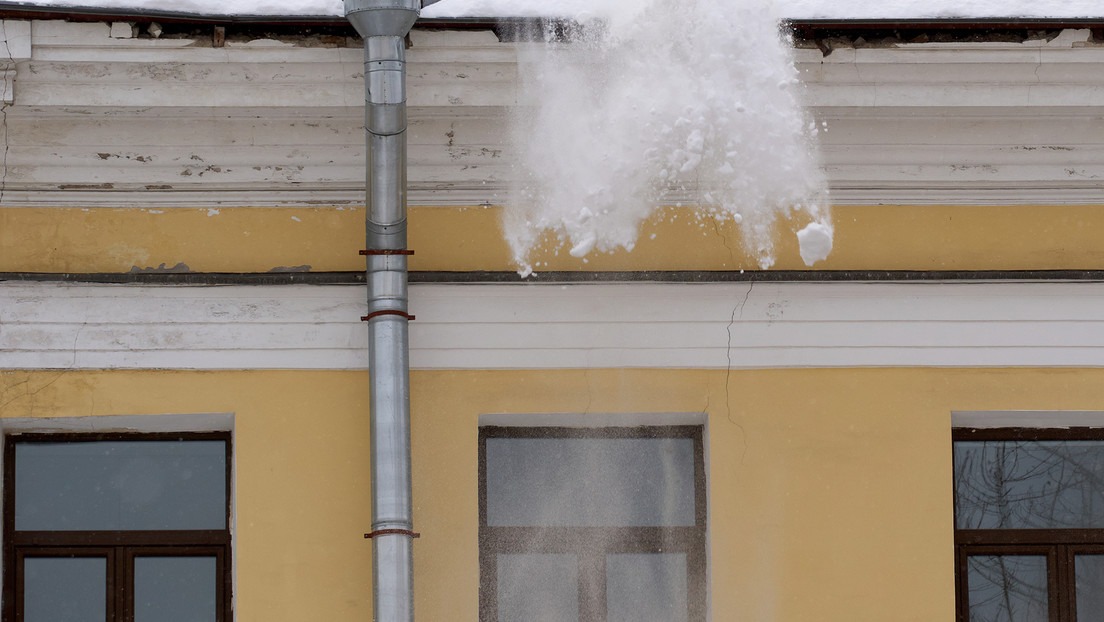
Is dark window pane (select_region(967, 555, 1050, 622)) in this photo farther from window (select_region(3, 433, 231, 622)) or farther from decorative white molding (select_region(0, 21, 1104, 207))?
window (select_region(3, 433, 231, 622))

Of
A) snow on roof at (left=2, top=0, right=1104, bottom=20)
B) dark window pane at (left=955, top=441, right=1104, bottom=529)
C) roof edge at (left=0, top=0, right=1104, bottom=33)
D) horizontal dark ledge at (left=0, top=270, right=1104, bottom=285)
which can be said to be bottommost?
dark window pane at (left=955, top=441, right=1104, bottom=529)

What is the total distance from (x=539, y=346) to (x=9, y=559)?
2.02 metres

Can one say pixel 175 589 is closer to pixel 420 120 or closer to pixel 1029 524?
pixel 420 120

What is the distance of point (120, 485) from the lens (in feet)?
17.2

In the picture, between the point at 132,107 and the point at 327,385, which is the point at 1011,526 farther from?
the point at 132,107

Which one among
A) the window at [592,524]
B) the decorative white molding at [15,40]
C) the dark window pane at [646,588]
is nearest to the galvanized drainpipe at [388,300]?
the window at [592,524]

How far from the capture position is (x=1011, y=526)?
5316mm

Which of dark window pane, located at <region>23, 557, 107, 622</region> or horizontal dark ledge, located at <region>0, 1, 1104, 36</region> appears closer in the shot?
horizontal dark ledge, located at <region>0, 1, 1104, 36</region>

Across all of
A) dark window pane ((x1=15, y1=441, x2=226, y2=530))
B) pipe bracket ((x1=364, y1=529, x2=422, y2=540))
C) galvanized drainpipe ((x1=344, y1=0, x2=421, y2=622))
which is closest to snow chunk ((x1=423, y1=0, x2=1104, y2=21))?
galvanized drainpipe ((x1=344, y1=0, x2=421, y2=622))

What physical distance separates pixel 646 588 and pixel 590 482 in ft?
1.40

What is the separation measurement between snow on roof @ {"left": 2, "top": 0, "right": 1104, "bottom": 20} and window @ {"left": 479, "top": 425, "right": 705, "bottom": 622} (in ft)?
4.91

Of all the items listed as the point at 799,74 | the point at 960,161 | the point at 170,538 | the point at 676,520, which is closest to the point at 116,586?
the point at 170,538

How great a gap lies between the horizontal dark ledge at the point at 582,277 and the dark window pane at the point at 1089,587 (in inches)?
40.7

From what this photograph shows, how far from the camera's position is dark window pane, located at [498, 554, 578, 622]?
16.9ft
